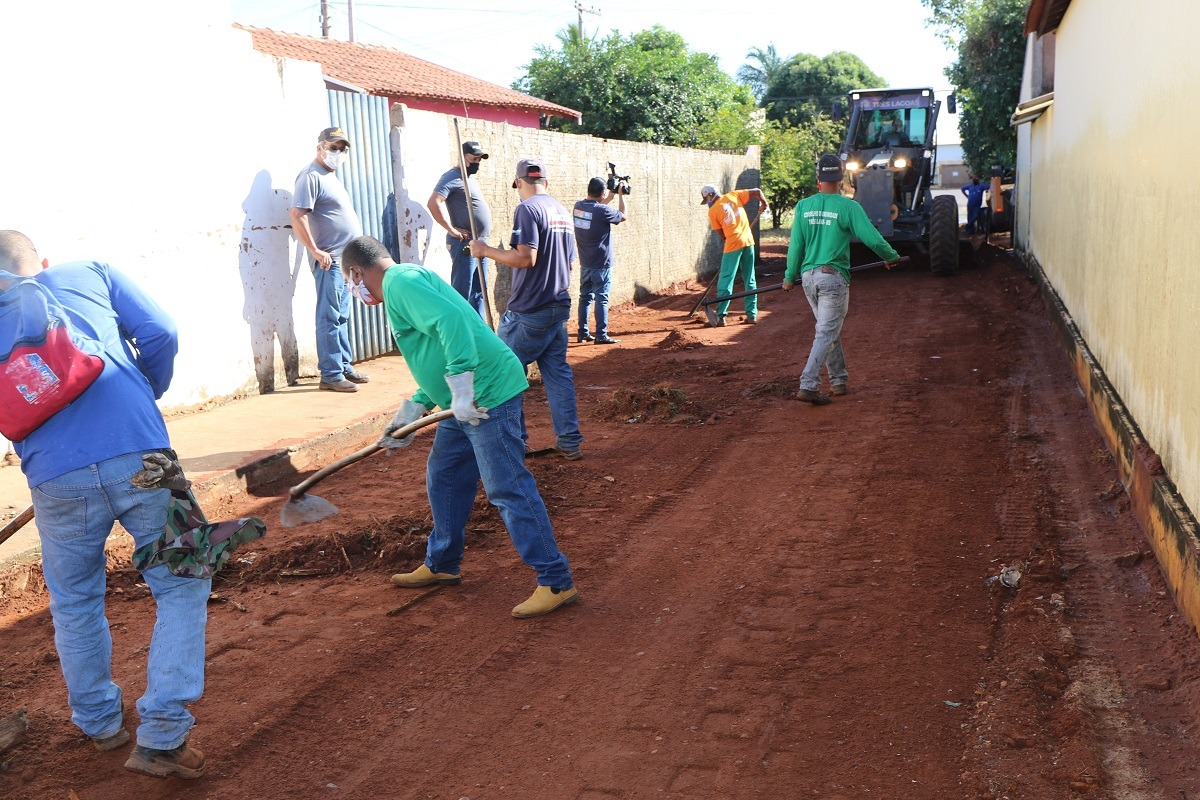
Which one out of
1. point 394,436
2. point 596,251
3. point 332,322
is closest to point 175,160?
point 332,322

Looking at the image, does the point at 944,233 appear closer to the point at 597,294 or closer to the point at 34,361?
the point at 597,294

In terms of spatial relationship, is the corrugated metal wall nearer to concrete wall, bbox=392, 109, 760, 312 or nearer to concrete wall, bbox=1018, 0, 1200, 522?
concrete wall, bbox=392, 109, 760, 312

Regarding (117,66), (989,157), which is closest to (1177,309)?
(117,66)

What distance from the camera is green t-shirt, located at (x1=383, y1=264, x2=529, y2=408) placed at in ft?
15.0

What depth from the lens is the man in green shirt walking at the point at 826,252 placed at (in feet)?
29.4

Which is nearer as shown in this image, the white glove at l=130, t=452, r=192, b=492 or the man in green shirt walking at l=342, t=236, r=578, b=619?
the white glove at l=130, t=452, r=192, b=492

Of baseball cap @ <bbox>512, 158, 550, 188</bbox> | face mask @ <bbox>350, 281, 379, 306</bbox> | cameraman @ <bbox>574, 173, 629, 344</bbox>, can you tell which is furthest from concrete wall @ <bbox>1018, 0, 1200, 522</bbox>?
cameraman @ <bbox>574, 173, 629, 344</bbox>

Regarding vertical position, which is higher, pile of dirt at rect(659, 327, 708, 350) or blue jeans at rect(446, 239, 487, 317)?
blue jeans at rect(446, 239, 487, 317)

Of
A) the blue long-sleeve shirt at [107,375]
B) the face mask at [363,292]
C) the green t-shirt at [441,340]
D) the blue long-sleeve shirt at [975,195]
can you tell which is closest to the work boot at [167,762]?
the blue long-sleeve shirt at [107,375]

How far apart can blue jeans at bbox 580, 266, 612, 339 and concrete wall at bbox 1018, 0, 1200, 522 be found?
5.27 metres

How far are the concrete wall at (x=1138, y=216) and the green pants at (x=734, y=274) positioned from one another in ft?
13.7

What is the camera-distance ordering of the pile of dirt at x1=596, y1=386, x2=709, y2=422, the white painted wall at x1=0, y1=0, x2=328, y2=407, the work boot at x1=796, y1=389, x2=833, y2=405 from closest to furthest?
the white painted wall at x1=0, y1=0, x2=328, y2=407
the pile of dirt at x1=596, y1=386, x2=709, y2=422
the work boot at x1=796, y1=389, x2=833, y2=405

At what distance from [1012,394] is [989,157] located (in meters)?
22.2

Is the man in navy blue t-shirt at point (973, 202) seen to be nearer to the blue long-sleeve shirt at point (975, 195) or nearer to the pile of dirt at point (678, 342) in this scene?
the blue long-sleeve shirt at point (975, 195)
